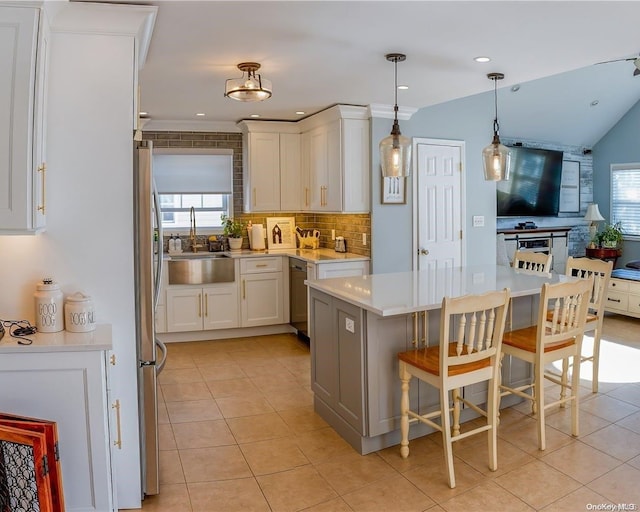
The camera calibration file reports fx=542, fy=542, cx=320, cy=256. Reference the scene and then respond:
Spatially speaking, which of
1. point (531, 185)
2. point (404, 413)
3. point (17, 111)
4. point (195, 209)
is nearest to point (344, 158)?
point (195, 209)

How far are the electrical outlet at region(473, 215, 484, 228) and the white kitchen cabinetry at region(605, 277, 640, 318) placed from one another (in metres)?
1.80

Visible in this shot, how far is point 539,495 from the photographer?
271 centimetres

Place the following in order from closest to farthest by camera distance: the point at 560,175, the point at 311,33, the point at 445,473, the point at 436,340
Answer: the point at 445,473 < the point at 311,33 < the point at 436,340 < the point at 560,175

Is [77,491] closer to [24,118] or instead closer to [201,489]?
[201,489]

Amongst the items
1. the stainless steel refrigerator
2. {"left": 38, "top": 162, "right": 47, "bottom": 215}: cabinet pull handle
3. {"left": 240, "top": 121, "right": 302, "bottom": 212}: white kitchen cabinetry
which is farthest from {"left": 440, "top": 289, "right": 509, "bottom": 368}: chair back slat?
{"left": 240, "top": 121, "right": 302, "bottom": 212}: white kitchen cabinetry

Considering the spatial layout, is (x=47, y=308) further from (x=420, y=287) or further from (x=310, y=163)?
(x=310, y=163)

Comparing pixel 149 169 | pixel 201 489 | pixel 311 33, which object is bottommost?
pixel 201 489

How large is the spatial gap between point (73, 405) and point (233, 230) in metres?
4.23

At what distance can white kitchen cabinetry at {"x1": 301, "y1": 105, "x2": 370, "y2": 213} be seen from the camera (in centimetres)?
538

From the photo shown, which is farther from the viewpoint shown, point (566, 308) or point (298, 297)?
point (298, 297)

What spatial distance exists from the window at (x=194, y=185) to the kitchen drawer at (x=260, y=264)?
92 centimetres

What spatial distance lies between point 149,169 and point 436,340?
6.62 ft

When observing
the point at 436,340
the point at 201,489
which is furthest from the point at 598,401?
the point at 201,489

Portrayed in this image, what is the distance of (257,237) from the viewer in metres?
6.44
